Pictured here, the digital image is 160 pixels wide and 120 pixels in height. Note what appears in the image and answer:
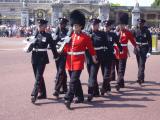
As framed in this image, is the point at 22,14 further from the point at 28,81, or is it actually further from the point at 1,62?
the point at 28,81

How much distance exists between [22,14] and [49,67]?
48.0m

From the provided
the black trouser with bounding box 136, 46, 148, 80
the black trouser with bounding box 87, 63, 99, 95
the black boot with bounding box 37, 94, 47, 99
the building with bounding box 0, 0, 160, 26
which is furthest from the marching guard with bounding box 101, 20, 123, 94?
the building with bounding box 0, 0, 160, 26

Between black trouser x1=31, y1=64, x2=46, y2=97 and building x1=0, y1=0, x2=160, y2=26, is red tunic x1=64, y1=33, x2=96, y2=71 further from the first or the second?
building x1=0, y1=0, x2=160, y2=26

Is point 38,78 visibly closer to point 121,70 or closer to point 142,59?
point 121,70

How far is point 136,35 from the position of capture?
1393 cm

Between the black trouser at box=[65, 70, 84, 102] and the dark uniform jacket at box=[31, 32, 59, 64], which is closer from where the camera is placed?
the black trouser at box=[65, 70, 84, 102]

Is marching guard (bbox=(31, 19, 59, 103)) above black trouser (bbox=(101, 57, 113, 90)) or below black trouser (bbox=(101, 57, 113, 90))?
above

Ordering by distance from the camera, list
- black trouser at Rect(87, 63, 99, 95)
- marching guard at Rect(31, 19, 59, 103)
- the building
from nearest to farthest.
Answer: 1. marching guard at Rect(31, 19, 59, 103)
2. black trouser at Rect(87, 63, 99, 95)
3. the building

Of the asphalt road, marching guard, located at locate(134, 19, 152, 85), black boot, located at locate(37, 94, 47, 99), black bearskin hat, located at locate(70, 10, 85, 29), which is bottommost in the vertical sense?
the asphalt road

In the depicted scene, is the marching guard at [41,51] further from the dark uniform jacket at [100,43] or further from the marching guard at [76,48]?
the dark uniform jacket at [100,43]

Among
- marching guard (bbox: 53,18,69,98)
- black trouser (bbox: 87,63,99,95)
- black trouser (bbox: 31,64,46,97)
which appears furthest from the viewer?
marching guard (bbox: 53,18,69,98)

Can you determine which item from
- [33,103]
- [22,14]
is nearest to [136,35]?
[33,103]

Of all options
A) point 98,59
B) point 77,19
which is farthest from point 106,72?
point 77,19

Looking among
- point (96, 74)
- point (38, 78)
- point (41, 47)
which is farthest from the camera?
point (96, 74)
